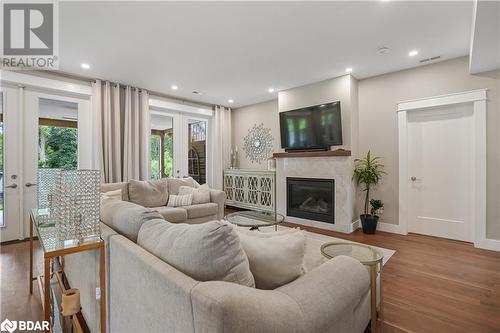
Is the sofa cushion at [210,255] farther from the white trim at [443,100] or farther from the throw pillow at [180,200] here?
the white trim at [443,100]

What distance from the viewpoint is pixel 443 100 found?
3.54 metres

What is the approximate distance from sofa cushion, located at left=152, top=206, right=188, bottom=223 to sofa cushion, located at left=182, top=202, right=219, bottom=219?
0.39ft

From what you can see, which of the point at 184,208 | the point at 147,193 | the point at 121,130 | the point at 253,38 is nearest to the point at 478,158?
the point at 253,38

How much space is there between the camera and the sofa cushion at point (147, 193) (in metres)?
3.81

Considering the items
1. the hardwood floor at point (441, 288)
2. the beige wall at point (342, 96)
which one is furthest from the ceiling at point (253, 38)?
the hardwood floor at point (441, 288)

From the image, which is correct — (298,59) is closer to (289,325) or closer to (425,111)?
(425,111)

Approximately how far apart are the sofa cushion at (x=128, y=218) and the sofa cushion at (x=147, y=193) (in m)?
2.25

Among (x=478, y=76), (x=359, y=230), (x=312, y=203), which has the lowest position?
(x=359, y=230)

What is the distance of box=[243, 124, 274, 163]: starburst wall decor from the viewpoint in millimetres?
5758

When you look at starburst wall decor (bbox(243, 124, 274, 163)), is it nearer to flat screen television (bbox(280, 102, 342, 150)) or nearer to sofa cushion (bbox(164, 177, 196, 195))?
flat screen television (bbox(280, 102, 342, 150))

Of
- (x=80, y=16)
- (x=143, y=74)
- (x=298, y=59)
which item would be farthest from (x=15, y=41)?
(x=298, y=59)

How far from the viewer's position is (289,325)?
2.45 ft

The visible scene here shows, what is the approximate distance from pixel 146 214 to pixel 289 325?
3.35 feet

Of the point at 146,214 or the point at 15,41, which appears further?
the point at 15,41
